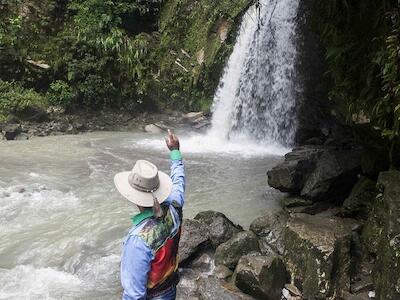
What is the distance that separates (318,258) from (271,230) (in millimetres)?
1364

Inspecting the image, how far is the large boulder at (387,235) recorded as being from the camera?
422 centimetres

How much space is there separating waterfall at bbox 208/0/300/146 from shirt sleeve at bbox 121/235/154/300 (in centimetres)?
1042

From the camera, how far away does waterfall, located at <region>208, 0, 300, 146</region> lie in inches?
508

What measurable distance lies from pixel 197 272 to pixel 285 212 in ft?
5.94

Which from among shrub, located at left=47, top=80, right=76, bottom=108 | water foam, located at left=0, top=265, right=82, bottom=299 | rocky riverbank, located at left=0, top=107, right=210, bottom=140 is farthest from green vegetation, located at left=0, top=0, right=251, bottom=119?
water foam, located at left=0, top=265, right=82, bottom=299

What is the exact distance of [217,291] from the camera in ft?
16.1

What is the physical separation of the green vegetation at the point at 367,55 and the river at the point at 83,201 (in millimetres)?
2785

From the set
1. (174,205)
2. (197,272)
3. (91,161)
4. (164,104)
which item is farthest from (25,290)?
(164,104)

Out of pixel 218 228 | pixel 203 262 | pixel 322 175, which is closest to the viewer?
pixel 203 262

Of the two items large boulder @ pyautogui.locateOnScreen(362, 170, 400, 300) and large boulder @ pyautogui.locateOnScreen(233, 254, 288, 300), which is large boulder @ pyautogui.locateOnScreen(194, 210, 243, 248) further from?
large boulder @ pyautogui.locateOnScreen(362, 170, 400, 300)

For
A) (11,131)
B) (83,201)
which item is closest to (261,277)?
(83,201)

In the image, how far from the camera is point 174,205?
2914 mm

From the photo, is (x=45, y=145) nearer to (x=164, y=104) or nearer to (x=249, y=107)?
(x=164, y=104)

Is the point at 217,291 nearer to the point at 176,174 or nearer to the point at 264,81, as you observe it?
the point at 176,174
